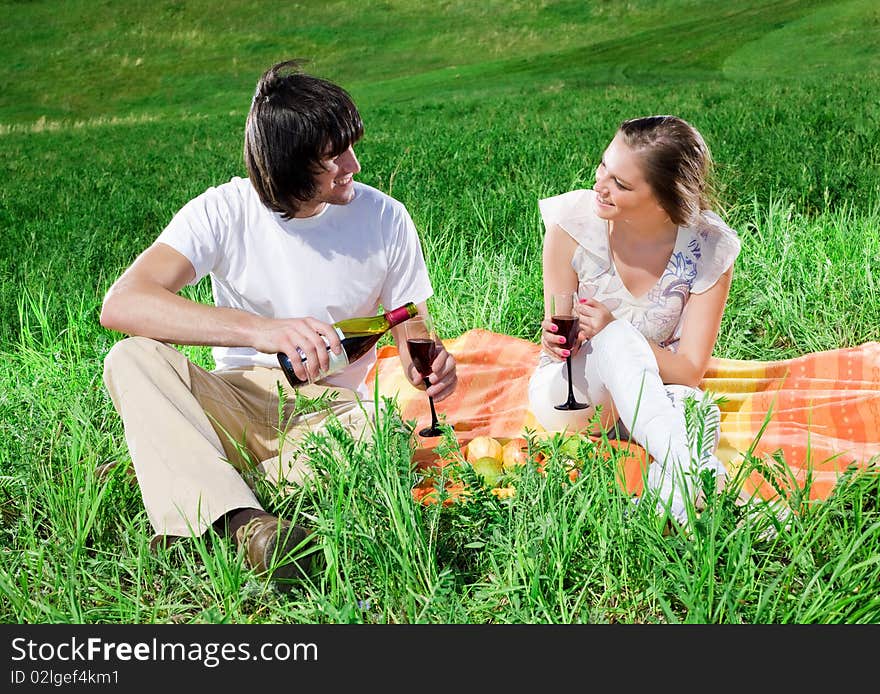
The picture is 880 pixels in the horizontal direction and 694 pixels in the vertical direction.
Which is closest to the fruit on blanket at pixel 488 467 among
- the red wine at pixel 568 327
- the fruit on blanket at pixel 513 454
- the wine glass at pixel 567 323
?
the fruit on blanket at pixel 513 454

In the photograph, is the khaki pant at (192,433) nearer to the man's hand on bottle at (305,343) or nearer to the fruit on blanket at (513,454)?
the man's hand on bottle at (305,343)

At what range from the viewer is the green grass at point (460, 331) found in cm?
258

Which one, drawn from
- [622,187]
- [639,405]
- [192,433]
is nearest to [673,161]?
[622,187]

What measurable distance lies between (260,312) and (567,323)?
1.09 m

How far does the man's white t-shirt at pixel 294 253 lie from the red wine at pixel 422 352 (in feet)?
1.73

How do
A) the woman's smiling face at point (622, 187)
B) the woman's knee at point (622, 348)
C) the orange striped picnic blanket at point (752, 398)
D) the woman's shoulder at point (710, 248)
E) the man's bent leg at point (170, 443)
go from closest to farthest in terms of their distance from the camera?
the man's bent leg at point (170, 443), the woman's knee at point (622, 348), the woman's smiling face at point (622, 187), the woman's shoulder at point (710, 248), the orange striped picnic blanket at point (752, 398)

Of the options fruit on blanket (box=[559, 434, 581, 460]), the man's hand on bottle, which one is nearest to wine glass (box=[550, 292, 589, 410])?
fruit on blanket (box=[559, 434, 581, 460])

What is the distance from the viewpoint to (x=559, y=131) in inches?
444

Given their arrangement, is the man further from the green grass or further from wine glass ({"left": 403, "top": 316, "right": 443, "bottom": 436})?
the green grass

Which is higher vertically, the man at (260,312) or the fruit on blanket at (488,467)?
the man at (260,312)

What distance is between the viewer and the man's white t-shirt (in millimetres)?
3484

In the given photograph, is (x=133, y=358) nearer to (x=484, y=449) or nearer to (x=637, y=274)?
(x=484, y=449)

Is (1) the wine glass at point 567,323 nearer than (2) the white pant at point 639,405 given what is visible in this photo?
A: No
